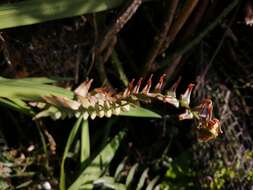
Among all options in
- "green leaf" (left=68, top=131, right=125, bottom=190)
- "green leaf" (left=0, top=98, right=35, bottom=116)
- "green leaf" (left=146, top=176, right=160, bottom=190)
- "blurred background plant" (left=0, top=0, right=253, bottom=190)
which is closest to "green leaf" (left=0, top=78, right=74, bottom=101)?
"green leaf" (left=0, top=98, right=35, bottom=116)

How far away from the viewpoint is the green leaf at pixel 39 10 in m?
1.05

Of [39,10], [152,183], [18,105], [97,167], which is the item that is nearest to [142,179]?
[152,183]

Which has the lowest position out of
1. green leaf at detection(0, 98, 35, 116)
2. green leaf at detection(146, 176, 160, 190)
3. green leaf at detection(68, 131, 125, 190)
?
green leaf at detection(146, 176, 160, 190)

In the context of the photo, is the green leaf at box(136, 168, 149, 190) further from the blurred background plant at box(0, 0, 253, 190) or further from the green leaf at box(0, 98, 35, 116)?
the green leaf at box(0, 98, 35, 116)

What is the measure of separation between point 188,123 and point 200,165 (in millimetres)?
137

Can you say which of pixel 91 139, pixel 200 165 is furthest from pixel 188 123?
pixel 91 139

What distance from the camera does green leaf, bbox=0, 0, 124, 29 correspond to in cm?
105

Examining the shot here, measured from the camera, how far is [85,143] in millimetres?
1316

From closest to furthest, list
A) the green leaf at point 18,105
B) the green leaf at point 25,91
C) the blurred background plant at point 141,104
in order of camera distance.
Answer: the green leaf at point 25,91
the green leaf at point 18,105
the blurred background plant at point 141,104

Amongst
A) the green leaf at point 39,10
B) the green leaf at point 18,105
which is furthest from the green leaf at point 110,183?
the green leaf at point 39,10

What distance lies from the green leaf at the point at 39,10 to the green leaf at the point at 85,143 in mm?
329

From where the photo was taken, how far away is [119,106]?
2.90 feet

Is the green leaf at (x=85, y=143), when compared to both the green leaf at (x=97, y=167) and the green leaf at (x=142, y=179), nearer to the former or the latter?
the green leaf at (x=97, y=167)

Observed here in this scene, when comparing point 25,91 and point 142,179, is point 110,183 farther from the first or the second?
point 25,91
